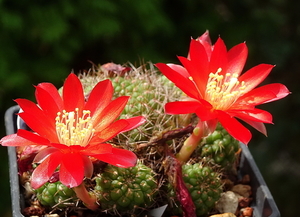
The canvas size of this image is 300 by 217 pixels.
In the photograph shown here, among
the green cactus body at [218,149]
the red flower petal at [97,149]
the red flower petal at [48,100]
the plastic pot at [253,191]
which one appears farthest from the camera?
the green cactus body at [218,149]

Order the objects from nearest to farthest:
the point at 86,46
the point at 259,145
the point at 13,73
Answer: the point at 13,73, the point at 86,46, the point at 259,145

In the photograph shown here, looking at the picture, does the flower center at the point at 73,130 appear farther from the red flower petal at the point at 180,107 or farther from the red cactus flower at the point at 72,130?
the red flower petal at the point at 180,107

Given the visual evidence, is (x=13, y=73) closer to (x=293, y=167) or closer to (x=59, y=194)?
(x=59, y=194)

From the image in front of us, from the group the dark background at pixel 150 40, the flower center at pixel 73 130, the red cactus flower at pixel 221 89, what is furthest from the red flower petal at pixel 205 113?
the dark background at pixel 150 40

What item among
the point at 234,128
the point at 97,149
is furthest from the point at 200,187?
the point at 97,149

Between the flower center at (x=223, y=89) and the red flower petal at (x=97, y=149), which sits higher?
the flower center at (x=223, y=89)

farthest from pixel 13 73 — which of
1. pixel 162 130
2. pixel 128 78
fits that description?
pixel 162 130
